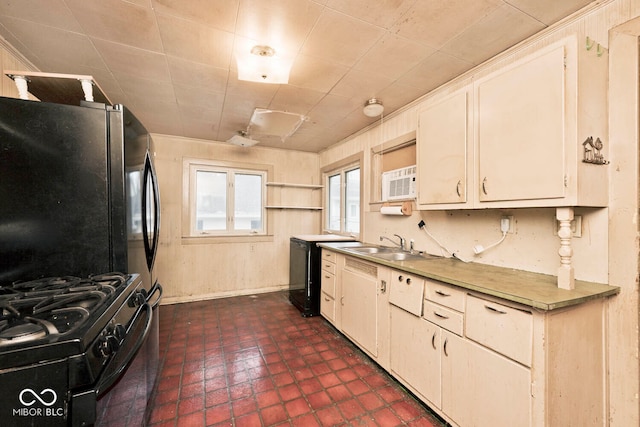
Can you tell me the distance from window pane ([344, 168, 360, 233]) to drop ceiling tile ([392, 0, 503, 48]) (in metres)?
2.16

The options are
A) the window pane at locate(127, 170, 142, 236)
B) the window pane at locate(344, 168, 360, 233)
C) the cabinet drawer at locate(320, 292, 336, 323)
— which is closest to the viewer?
the window pane at locate(127, 170, 142, 236)

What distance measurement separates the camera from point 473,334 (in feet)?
4.51

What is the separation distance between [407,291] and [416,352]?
400 mm

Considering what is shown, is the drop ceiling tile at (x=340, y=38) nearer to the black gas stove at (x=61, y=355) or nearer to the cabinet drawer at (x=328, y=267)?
the black gas stove at (x=61, y=355)

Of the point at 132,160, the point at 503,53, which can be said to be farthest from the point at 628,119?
the point at 132,160

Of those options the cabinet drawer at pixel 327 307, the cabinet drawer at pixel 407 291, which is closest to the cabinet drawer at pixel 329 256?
the cabinet drawer at pixel 327 307

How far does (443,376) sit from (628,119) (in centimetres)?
169

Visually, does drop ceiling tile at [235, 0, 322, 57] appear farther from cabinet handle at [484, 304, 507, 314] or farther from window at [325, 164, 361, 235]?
window at [325, 164, 361, 235]

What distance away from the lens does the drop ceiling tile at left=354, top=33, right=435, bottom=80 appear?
66.8 inches

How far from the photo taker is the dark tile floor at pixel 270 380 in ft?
5.39

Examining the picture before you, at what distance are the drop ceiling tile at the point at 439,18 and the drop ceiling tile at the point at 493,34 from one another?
65 millimetres

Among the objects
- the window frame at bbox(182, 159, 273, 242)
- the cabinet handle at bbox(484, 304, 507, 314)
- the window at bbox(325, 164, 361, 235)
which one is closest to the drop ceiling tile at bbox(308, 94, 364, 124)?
the window at bbox(325, 164, 361, 235)

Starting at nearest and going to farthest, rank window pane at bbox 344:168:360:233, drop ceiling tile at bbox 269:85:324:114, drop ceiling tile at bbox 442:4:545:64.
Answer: drop ceiling tile at bbox 442:4:545:64 → drop ceiling tile at bbox 269:85:324:114 → window pane at bbox 344:168:360:233

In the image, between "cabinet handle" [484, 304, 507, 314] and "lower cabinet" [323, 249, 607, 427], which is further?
"cabinet handle" [484, 304, 507, 314]
